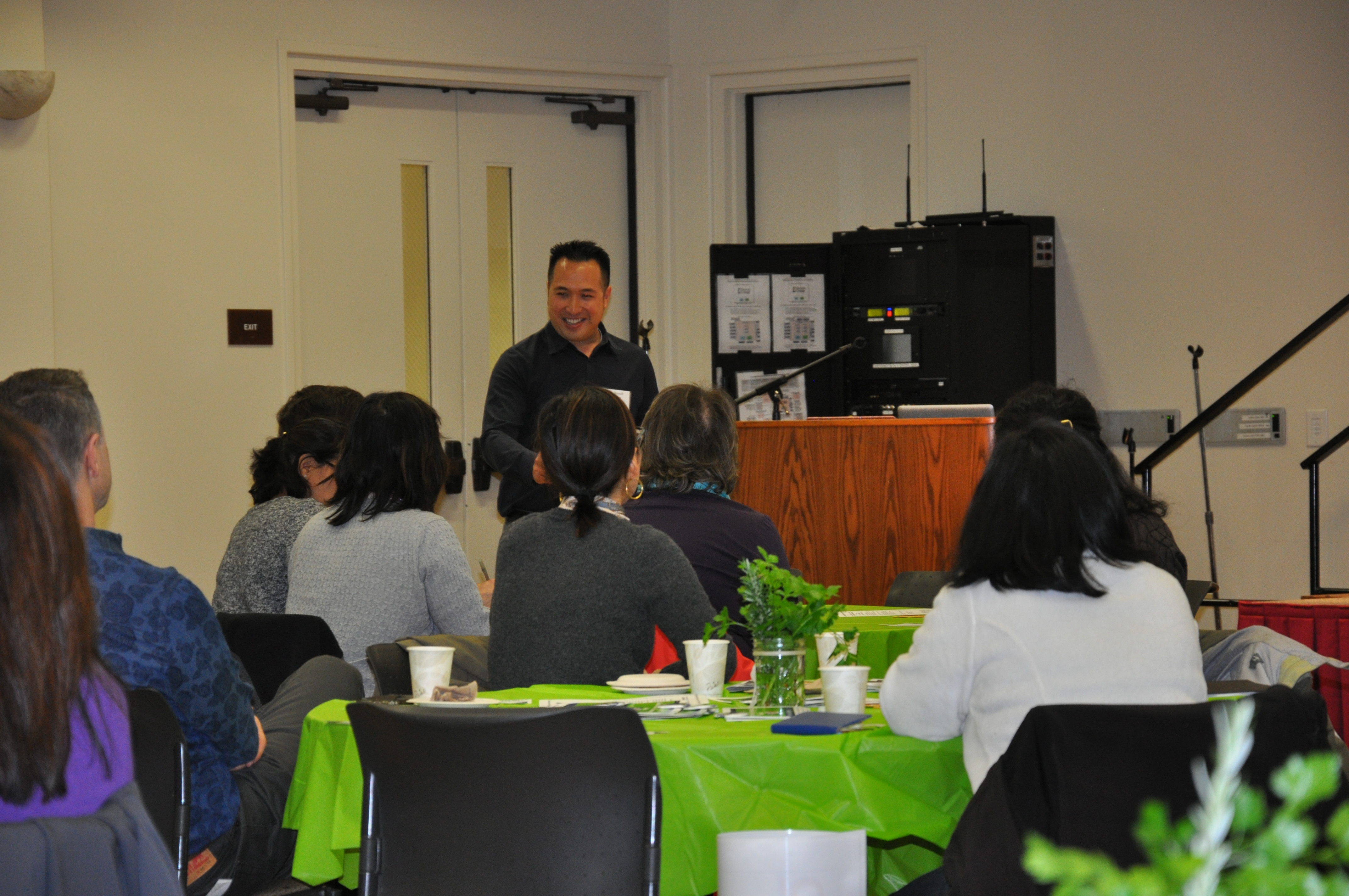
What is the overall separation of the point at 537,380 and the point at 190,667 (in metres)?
2.77

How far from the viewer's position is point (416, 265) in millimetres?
7000

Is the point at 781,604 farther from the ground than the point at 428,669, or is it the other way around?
the point at 781,604

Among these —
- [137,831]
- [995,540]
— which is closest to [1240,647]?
[995,540]

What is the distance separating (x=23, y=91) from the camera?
5797mm

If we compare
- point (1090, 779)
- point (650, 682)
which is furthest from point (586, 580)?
point (1090, 779)

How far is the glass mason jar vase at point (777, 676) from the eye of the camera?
2.42m

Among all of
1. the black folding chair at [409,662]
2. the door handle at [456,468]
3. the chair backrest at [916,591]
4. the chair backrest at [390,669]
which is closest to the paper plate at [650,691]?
the black folding chair at [409,662]

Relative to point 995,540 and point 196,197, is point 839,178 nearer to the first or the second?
point 196,197

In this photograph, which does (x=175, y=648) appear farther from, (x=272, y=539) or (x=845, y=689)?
(x=272, y=539)

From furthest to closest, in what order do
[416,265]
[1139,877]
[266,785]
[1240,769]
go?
[416,265] < [266,785] < [1240,769] < [1139,877]

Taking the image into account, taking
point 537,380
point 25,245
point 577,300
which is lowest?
point 537,380

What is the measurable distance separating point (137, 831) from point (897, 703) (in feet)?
3.81

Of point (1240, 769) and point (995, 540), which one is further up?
point (995, 540)

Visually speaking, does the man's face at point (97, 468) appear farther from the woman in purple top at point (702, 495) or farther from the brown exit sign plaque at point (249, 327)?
the brown exit sign plaque at point (249, 327)
